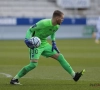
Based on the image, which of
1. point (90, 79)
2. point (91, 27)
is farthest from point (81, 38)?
point (90, 79)

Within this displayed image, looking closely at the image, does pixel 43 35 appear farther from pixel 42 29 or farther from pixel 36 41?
pixel 36 41

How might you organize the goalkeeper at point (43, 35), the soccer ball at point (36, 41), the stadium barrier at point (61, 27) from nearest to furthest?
1. the soccer ball at point (36, 41)
2. the goalkeeper at point (43, 35)
3. the stadium barrier at point (61, 27)

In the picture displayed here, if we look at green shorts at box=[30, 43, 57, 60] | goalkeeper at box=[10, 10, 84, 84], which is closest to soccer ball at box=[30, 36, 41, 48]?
goalkeeper at box=[10, 10, 84, 84]

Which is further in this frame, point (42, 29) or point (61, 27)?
point (61, 27)

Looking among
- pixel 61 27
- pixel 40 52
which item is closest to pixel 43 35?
pixel 40 52

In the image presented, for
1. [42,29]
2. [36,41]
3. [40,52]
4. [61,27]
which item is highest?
[42,29]

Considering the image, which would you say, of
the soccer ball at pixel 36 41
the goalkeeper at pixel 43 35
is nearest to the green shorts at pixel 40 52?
the goalkeeper at pixel 43 35

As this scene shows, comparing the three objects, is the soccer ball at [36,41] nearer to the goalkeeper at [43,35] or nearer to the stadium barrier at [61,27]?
the goalkeeper at [43,35]

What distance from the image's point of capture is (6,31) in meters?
36.8

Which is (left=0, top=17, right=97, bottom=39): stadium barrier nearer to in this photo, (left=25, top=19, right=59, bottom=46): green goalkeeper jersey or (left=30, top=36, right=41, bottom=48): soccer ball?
(left=25, top=19, right=59, bottom=46): green goalkeeper jersey

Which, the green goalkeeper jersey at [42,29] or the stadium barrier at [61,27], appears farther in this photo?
the stadium barrier at [61,27]

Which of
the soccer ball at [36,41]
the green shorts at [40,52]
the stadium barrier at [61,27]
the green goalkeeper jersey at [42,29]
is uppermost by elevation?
the green goalkeeper jersey at [42,29]

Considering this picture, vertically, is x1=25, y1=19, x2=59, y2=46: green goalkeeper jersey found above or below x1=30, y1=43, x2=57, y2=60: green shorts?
above

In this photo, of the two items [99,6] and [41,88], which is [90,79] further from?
[99,6]
